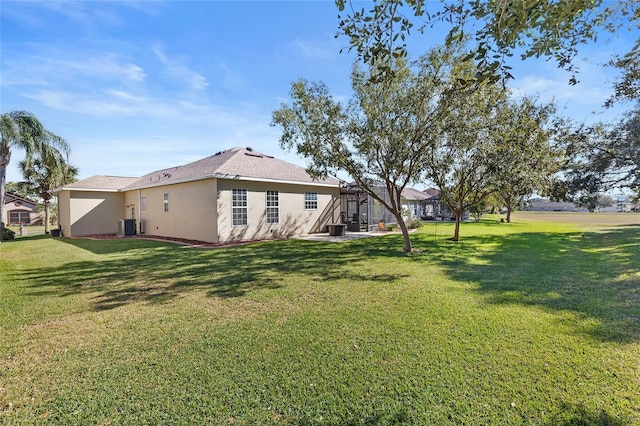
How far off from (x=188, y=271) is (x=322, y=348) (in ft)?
20.0

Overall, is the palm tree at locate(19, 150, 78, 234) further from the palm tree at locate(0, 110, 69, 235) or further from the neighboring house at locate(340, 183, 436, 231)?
the neighboring house at locate(340, 183, 436, 231)

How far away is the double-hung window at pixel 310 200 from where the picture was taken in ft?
62.3

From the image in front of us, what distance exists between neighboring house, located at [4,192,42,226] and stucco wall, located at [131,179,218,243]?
1268 inches

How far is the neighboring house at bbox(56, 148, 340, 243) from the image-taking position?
49.8 feet

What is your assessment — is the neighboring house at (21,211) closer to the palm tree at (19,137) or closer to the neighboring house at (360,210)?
the palm tree at (19,137)

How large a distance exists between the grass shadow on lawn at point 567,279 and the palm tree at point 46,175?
76.7 feet

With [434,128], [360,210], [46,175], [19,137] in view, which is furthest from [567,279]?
[46,175]

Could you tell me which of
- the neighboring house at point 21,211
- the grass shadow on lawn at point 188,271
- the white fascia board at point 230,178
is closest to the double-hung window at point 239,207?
the white fascia board at point 230,178

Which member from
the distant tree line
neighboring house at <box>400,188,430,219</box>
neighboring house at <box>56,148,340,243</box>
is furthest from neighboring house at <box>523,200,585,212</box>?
neighboring house at <box>56,148,340,243</box>

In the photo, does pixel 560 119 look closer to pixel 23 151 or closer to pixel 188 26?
pixel 188 26

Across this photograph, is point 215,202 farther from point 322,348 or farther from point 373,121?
point 322,348

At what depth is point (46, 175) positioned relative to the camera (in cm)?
2223

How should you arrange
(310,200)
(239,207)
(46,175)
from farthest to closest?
(46,175)
(310,200)
(239,207)

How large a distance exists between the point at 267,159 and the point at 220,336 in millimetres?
16319
